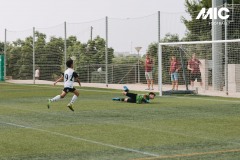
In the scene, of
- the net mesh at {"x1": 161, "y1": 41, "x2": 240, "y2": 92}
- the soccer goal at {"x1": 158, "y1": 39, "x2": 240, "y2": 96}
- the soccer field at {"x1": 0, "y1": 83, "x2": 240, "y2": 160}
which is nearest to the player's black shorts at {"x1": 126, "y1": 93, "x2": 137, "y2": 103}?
the soccer field at {"x1": 0, "y1": 83, "x2": 240, "y2": 160}

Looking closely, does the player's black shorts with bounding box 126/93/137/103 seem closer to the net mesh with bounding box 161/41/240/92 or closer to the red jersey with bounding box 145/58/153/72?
the net mesh with bounding box 161/41/240/92

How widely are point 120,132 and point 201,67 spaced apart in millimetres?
16336

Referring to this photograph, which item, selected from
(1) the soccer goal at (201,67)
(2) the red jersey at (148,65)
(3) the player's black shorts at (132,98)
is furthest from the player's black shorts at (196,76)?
(3) the player's black shorts at (132,98)

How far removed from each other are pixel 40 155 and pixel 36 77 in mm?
30623

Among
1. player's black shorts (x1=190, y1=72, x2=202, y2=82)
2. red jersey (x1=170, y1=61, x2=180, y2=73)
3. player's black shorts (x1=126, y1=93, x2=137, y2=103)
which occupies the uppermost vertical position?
red jersey (x1=170, y1=61, x2=180, y2=73)

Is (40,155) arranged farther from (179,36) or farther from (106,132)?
(179,36)

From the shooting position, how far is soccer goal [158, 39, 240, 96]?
87.1ft

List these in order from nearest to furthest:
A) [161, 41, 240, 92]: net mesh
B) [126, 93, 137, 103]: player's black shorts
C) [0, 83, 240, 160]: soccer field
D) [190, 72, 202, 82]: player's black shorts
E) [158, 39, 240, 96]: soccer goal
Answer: [0, 83, 240, 160]: soccer field
[126, 93, 137, 103]: player's black shorts
[158, 39, 240, 96]: soccer goal
[161, 41, 240, 92]: net mesh
[190, 72, 202, 82]: player's black shorts

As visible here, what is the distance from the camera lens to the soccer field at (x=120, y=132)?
9469mm

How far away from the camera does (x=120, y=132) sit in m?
12.1

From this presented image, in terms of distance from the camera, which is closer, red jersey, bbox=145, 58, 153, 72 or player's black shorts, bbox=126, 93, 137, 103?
player's black shorts, bbox=126, 93, 137, 103

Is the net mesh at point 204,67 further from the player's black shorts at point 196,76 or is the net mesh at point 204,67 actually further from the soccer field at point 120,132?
the soccer field at point 120,132

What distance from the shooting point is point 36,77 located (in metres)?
39.6

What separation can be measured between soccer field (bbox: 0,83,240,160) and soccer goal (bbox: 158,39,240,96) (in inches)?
332
